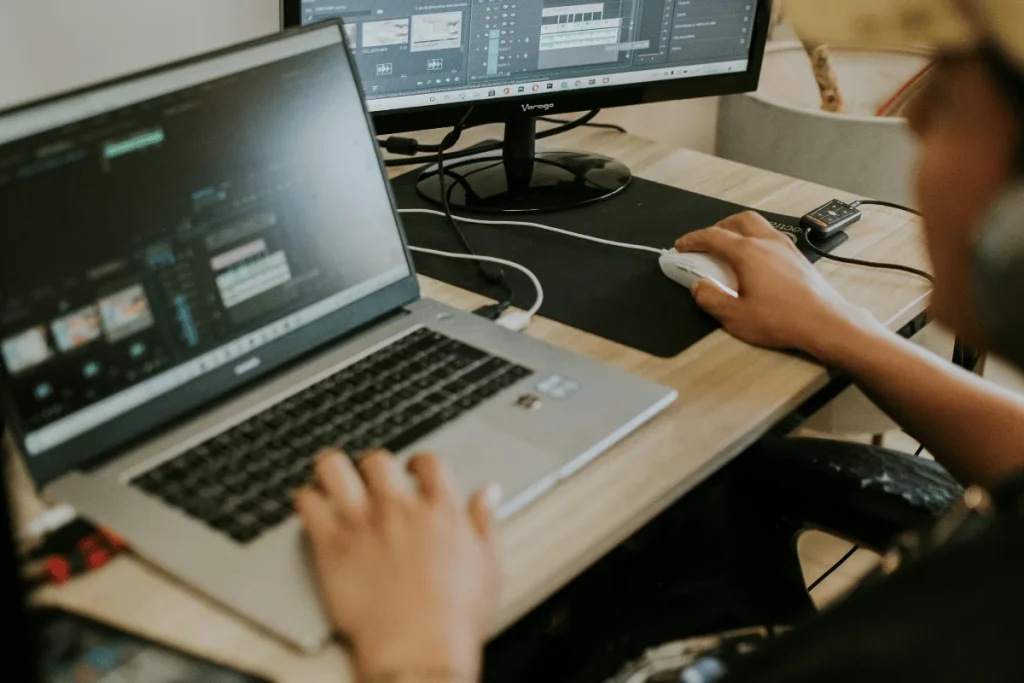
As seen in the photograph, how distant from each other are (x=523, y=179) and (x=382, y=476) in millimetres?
723

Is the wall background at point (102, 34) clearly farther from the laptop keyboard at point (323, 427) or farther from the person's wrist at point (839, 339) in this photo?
the person's wrist at point (839, 339)

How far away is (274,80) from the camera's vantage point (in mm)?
875

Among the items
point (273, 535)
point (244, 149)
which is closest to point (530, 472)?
point (273, 535)

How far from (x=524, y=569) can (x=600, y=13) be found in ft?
2.63

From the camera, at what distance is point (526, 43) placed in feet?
4.07

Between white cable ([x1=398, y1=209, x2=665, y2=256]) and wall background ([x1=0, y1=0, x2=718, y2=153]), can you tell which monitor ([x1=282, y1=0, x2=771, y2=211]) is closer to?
white cable ([x1=398, y1=209, x2=665, y2=256])

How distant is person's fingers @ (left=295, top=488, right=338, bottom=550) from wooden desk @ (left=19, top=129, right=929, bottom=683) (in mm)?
70

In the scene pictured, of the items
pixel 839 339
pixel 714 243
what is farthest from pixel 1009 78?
pixel 714 243

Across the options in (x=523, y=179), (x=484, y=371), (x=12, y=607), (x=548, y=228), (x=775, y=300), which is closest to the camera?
(x=12, y=607)

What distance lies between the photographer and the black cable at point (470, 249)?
102cm

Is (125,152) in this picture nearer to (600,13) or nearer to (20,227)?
(20,227)

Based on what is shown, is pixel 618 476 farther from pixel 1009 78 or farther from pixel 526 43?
pixel 526 43

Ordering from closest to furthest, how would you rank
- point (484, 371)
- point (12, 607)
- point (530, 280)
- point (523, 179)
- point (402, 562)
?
point (12, 607), point (402, 562), point (484, 371), point (530, 280), point (523, 179)

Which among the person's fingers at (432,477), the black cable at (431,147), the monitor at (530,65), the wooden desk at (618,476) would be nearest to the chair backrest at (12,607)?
the wooden desk at (618,476)
